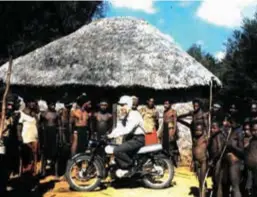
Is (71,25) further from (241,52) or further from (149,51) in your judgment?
(149,51)

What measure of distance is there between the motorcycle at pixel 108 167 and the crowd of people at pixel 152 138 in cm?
27

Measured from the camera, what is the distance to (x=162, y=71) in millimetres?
15992

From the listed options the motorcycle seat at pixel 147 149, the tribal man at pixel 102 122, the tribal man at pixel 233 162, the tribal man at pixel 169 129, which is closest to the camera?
the tribal man at pixel 233 162

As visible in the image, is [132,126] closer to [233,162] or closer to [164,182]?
[164,182]

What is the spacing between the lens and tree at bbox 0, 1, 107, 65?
22.9 m

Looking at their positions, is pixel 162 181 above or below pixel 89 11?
below

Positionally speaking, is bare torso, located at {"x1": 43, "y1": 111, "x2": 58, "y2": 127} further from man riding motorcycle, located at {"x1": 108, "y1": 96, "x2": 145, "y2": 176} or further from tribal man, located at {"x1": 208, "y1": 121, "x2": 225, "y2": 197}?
tribal man, located at {"x1": 208, "y1": 121, "x2": 225, "y2": 197}

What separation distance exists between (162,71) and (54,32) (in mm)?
11216

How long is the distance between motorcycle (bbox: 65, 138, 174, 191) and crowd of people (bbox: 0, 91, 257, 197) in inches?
10.6

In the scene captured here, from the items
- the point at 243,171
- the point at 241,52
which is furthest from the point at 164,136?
the point at 241,52

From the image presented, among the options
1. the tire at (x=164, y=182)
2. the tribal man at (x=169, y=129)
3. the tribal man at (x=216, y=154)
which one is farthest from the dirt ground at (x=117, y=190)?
the tribal man at (x=169, y=129)

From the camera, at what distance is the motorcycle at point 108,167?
1034 cm

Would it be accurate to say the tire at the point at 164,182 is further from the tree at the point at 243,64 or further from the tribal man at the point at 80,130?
the tree at the point at 243,64

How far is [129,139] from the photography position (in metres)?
10.5
